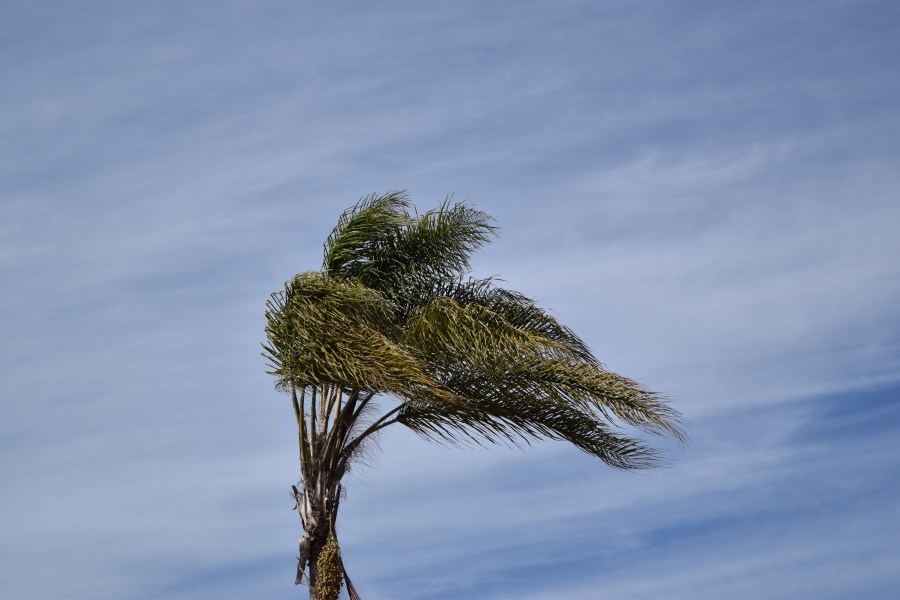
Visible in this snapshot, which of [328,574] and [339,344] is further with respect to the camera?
[328,574]

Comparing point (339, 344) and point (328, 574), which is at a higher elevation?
point (339, 344)

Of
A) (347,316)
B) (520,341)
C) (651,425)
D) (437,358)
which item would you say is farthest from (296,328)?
(651,425)

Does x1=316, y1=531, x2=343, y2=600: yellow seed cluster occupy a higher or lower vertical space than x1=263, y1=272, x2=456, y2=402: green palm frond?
lower

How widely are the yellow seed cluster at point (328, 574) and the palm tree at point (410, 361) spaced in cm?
1

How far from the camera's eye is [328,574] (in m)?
15.1

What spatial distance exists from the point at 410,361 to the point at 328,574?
336 centimetres

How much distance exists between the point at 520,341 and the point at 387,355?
Answer: 176 cm

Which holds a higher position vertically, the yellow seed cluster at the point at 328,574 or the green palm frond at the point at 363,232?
the green palm frond at the point at 363,232

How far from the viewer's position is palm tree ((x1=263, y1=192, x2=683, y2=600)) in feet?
46.3

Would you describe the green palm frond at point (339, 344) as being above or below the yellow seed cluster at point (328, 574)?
above

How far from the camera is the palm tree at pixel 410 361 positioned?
14.1m

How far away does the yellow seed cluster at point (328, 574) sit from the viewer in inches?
594

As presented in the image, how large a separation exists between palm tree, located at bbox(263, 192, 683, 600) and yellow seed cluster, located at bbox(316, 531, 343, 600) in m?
0.01

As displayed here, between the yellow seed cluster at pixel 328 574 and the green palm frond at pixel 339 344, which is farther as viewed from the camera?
the yellow seed cluster at pixel 328 574
